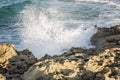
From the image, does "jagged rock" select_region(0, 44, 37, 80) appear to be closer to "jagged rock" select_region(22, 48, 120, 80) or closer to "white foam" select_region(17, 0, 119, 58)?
"jagged rock" select_region(22, 48, 120, 80)

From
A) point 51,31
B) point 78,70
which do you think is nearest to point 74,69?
point 78,70

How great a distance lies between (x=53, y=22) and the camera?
20109 mm

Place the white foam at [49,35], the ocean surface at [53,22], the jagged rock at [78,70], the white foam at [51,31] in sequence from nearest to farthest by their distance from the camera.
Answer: the jagged rock at [78,70], the white foam at [49,35], the white foam at [51,31], the ocean surface at [53,22]

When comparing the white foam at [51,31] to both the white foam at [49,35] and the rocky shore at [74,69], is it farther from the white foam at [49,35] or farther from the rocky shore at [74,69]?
the rocky shore at [74,69]

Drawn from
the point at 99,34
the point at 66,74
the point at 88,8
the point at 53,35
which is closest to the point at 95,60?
the point at 66,74

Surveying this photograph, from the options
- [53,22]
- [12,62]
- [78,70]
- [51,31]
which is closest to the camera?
[78,70]

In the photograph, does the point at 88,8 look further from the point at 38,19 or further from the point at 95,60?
the point at 95,60

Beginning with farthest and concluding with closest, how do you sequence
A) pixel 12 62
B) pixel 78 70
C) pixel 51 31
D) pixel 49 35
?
1. pixel 51 31
2. pixel 49 35
3. pixel 12 62
4. pixel 78 70

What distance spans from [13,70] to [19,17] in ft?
47.1

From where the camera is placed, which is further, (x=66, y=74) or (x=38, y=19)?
(x=38, y=19)

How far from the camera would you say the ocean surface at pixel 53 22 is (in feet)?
48.1

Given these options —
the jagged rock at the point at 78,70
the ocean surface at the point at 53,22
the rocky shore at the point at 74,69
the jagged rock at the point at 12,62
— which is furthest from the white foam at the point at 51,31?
the jagged rock at the point at 78,70

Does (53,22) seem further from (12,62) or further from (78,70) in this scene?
(78,70)

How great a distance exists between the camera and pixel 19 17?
21.9m
